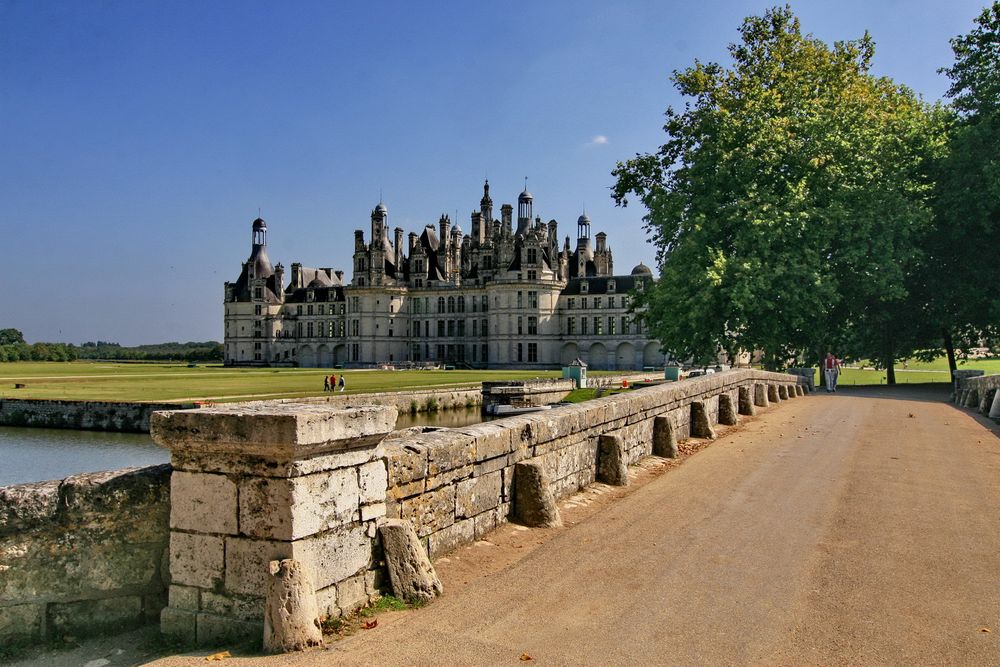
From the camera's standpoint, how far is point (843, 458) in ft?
40.3

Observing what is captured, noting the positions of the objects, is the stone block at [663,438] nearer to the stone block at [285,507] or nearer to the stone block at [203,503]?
the stone block at [285,507]

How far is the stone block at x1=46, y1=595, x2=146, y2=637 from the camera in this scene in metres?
5.10

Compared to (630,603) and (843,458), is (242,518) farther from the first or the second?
(843,458)

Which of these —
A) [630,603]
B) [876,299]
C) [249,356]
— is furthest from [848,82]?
[249,356]

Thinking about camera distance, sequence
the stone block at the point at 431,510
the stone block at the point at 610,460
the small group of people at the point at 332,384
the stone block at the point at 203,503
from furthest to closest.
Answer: the small group of people at the point at 332,384 < the stone block at the point at 610,460 < the stone block at the point at 431,510 < the stone block at the point at 203,503

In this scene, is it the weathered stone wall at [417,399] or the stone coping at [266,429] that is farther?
the weathered stone wall at [417,399]

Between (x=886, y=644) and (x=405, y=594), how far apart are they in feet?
10.2

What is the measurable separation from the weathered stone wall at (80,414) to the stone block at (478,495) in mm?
22447

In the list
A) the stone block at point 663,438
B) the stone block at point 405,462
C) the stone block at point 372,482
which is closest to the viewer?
the stone block at point 372,482

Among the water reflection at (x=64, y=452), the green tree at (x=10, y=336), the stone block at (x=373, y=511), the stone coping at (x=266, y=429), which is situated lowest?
the water reflection at (x=64, y=452)

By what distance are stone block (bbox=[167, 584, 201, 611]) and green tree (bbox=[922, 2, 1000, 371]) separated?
29.5m

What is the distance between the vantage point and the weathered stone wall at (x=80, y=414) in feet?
92.8

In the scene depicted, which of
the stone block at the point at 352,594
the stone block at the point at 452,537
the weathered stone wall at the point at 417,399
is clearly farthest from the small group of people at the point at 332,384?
the stone block at the point at 352,594

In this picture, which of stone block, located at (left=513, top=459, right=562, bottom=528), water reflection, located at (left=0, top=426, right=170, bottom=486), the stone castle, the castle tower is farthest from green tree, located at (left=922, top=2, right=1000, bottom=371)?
the castle tower
